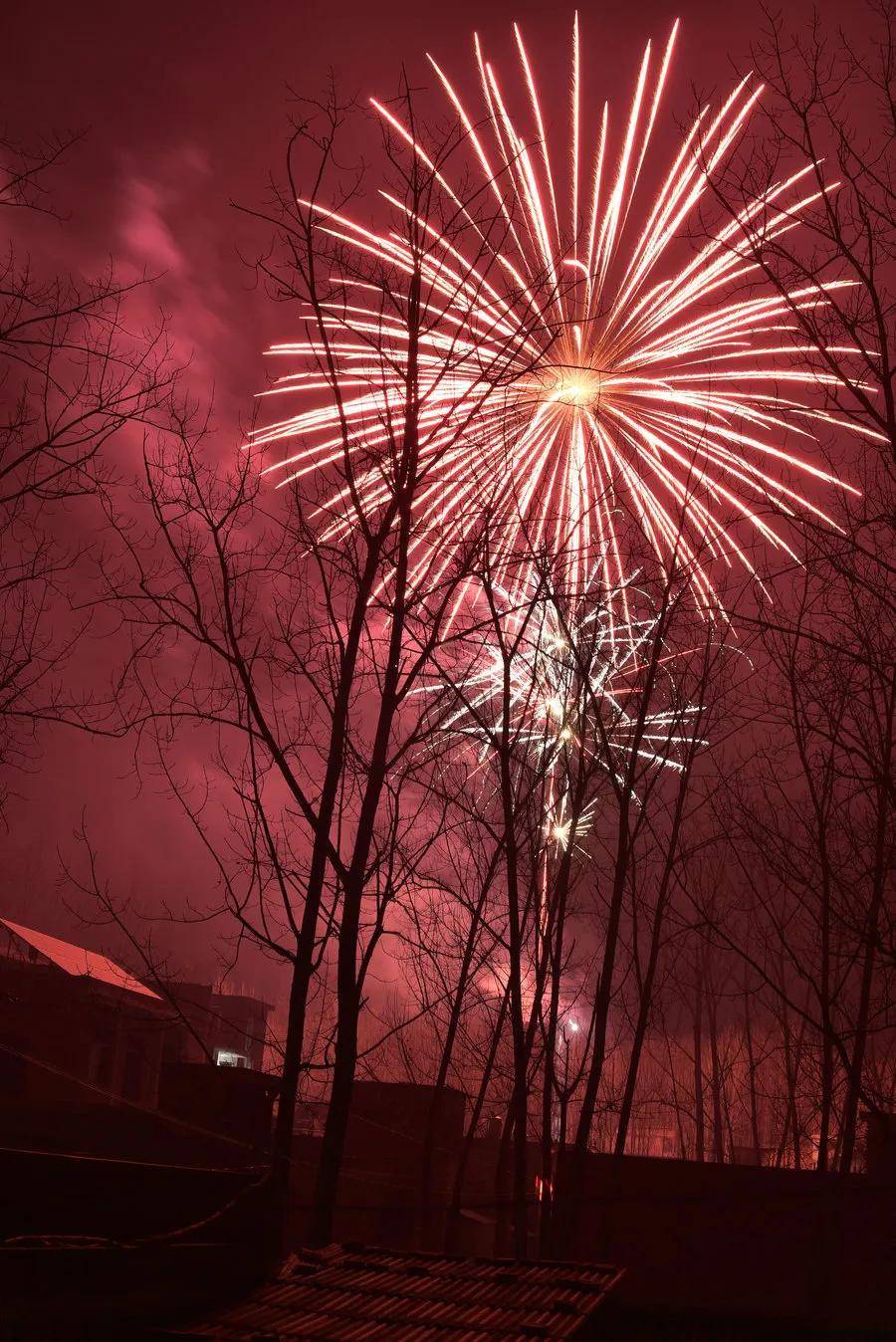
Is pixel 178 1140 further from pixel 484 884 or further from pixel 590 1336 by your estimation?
pixel 590 1336

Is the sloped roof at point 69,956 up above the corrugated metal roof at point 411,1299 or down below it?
above

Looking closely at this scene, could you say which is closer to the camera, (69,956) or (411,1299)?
(411,1299)

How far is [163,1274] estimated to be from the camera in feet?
17.9

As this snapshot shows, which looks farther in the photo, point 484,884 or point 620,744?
point 484,884

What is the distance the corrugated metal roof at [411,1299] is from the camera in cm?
451

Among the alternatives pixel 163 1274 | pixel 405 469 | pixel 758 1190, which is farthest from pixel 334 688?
pixel 758 1190

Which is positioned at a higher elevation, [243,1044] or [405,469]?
[405,469]

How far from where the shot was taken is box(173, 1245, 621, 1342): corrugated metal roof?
14.8 ft

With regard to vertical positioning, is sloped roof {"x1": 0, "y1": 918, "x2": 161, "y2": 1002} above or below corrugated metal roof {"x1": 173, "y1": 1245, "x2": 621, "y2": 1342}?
above

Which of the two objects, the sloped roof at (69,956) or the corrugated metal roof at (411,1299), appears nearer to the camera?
the corrugated metal roof at (411,1299)

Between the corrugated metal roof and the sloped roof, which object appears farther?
the sloped roof

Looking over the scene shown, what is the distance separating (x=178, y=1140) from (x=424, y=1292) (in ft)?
29.0

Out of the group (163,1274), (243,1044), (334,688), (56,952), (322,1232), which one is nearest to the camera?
(163,1274)

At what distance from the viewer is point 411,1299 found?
491 cm
